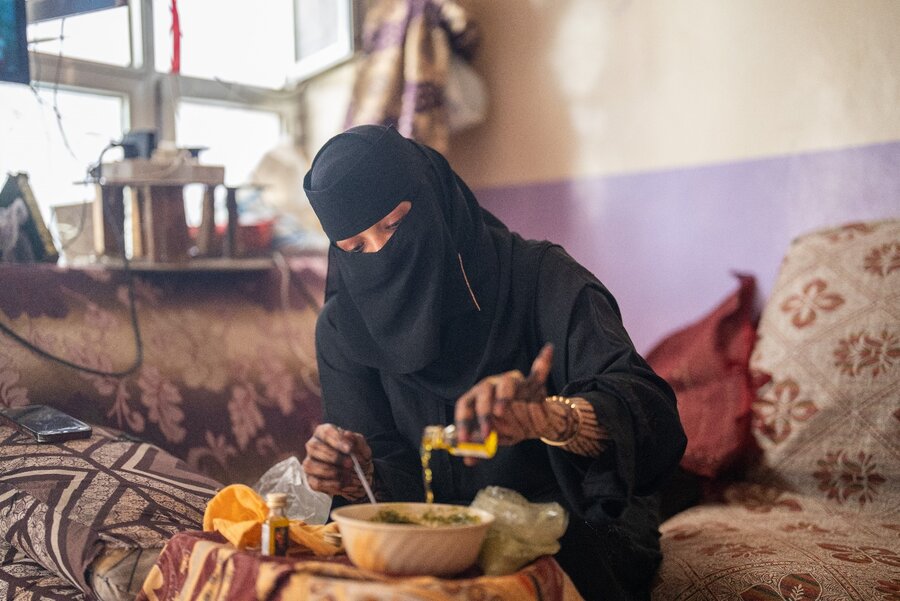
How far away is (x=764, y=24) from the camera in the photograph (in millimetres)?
2619

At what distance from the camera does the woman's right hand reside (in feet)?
4.17

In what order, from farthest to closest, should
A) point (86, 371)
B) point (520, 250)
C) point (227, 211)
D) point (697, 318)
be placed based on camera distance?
point (697, 318) → point (227, 211) → point (86, 371) → point (520, 250)

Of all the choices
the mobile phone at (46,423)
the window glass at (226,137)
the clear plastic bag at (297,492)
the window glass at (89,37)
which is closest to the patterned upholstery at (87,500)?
the mobile phone at (46,423)

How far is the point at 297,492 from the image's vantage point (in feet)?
6.03

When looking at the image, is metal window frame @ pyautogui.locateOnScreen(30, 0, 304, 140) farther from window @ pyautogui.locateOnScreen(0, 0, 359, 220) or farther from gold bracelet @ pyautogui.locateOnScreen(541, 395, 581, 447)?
gold bracelet @ pyautogui.locateOnScreen(541, 395, 581, 447)

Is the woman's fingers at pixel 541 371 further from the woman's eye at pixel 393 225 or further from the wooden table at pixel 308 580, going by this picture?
the woman's eye at pixel 393 225

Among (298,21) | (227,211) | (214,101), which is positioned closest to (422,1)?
(298,21)

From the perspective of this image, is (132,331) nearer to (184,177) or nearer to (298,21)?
(184,177)

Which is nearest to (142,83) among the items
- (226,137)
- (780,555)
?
(226,137)

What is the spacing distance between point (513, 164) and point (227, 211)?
3.96ft

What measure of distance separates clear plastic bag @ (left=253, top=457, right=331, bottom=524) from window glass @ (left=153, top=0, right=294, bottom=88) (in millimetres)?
1603

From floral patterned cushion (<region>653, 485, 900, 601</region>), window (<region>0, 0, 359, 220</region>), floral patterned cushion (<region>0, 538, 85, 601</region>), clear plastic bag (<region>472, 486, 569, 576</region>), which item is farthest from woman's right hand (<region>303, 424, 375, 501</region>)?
window (<region>0, 0, 359, 220</region>)

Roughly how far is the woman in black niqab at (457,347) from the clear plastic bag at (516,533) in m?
0.18

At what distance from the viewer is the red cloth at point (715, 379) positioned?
7.25ft
